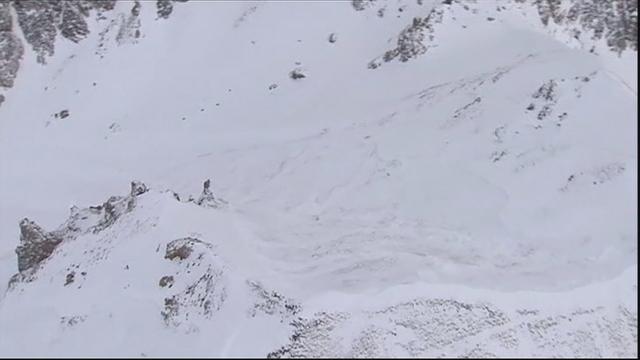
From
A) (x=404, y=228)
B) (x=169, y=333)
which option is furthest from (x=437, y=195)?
(x=169, y=333)

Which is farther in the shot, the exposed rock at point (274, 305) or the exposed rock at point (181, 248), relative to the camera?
the exposed rock at point (181, 248)

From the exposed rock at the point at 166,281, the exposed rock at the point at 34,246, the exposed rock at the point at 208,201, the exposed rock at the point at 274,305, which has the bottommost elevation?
the exposed rock at the point at 34,246

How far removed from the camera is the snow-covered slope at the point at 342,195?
67.6ft

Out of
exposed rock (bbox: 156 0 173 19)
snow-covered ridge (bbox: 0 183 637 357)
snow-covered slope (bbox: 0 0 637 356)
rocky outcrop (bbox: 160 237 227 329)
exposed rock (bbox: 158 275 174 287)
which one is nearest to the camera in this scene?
snow-covered ridge (bbox: 0 183 637 357)

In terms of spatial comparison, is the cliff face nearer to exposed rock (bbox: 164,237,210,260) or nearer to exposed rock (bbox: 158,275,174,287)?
exposed rock (bbox: 164,237,210,260)

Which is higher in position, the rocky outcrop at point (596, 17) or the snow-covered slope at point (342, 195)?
the rocky outcrop at point (596, 17)

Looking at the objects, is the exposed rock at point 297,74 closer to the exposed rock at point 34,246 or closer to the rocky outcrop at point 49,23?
the rocky outcrop at point 49,23

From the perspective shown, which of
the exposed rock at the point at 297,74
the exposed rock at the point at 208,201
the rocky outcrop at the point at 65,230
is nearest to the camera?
the rocky outcrop at the point at 65,230

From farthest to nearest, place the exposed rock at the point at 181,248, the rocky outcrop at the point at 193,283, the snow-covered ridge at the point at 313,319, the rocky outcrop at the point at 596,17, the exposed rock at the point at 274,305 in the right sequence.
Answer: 1. the rocky outcrop at the point at 596,17
2. the exposed rock at the point at 181,248
3. the rocky outcrop at the point at 193,283
4. the exposed rock at the point at 274,305
5. the snow-covered ridge at the point at 313,319

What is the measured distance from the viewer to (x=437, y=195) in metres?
24.7

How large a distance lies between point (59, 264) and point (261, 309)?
26.8ft

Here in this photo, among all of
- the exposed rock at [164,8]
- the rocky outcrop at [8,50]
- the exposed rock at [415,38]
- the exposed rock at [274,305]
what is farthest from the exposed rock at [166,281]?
the exposed rock at [164,8]

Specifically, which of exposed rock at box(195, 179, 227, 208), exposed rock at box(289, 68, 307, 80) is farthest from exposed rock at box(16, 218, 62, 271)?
exposed rock at box(289, 68, 307, 80)

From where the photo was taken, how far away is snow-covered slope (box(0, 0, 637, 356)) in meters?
20.6
